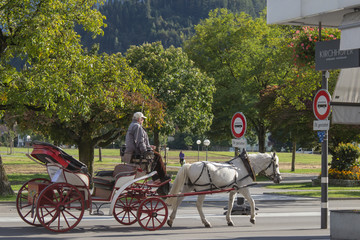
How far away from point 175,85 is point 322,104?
90.4 feet

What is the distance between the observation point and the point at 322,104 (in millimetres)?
13383

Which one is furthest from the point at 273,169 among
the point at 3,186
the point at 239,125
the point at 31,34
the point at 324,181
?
the point at 3,186

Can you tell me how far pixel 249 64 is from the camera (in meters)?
49.7

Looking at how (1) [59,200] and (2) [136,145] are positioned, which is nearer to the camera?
(1) [59,200]

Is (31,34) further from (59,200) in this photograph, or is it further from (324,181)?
(324,181)

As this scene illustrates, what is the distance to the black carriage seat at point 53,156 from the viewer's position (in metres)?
12.0

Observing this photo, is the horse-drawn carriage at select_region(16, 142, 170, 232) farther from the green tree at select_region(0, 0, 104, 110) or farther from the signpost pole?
the green tree at select_region(0, 0, 104, 110)

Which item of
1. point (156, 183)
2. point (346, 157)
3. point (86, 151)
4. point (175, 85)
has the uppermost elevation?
point (175, 85)

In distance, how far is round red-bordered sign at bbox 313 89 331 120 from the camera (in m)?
13.3

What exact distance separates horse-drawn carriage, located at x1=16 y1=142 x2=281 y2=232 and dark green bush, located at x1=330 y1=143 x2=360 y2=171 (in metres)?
20.1

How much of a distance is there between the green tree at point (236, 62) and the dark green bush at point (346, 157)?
1285 centimetres

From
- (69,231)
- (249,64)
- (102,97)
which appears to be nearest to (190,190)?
(69,231)

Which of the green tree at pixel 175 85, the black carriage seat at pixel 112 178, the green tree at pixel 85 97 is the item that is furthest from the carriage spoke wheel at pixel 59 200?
the green tree at pixel 175 85

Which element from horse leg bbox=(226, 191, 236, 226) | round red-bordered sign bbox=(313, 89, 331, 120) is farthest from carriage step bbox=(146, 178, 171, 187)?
round red-bordered sign bbox=(313, 89, 331, 120)
